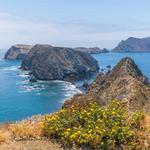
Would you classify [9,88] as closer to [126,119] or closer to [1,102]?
[1,102]

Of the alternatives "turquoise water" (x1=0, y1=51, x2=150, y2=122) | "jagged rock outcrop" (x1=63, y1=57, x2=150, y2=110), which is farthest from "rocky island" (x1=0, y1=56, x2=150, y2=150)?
"turquoise water" (x1=0, y1=51, x2=150, y2=122)

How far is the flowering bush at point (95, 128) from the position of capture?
525 inches

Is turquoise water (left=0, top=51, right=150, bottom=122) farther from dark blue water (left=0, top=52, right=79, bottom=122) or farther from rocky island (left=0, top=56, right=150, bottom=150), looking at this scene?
rocky island (left=0, top=56, right=150, bottom=150)

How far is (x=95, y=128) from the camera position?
13789 mm

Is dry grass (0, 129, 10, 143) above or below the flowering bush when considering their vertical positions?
below

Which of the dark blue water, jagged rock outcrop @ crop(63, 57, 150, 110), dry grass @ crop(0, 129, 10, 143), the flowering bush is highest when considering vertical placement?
the flowering bush

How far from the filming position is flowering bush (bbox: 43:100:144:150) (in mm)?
13344

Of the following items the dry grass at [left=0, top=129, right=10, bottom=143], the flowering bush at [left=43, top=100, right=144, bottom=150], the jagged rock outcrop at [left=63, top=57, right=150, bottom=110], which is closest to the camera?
the flowering bush at [left=43, top=100, right=144, bottom=150]

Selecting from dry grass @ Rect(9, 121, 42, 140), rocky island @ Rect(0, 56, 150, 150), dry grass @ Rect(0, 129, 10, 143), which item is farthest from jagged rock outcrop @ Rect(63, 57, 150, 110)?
dry grass @ Rect(0, 129, 10, 143)

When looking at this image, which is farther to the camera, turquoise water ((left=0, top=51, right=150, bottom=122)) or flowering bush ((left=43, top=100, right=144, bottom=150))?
turquoise water ((left=0, top=51, right=150, bottom=122))

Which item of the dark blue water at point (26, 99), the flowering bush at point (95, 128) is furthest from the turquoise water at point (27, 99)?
the flowering bush at point (95, 128)

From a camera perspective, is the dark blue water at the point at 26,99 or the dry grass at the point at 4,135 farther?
the dark blue water at the point at 26,99

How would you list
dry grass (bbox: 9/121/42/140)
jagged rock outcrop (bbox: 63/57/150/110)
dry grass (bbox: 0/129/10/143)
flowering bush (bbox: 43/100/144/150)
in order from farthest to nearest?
jagged rock outcrop (bbox: 63/57/150/110)
dry grass (bbox: 9/121/42/140)
dry grass (bbox: 0/129/10/143)
flowering bush (bbox: 43/100/144/150)

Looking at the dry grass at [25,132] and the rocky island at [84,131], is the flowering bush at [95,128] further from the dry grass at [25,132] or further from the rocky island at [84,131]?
the dry grass at [25,132]
